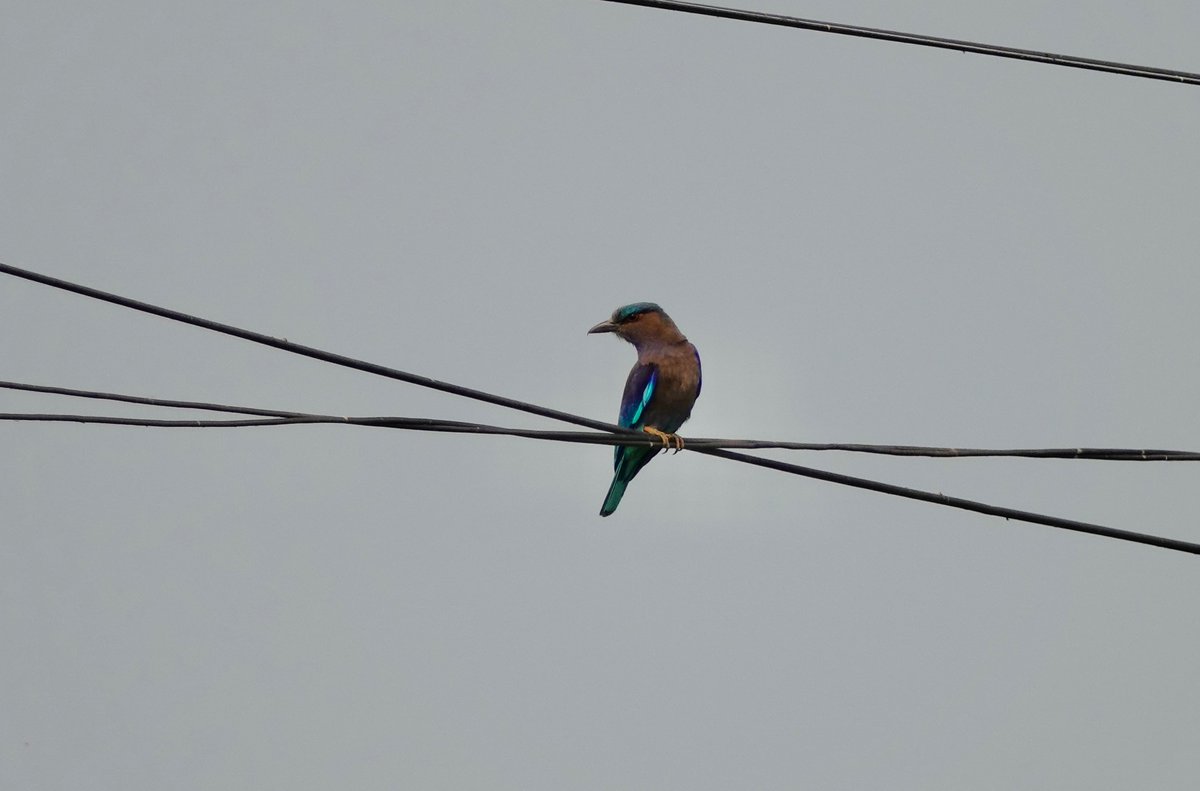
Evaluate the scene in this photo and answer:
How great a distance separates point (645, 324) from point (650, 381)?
0.44m

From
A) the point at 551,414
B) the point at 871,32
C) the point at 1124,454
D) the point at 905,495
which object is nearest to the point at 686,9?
the point at 871,32

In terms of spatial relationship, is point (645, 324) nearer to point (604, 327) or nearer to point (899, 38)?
point (604, 327)

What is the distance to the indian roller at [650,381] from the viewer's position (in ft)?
32.2

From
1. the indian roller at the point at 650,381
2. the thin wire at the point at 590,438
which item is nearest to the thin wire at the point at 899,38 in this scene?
the thin wire at the point at 590,438

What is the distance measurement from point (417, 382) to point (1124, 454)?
2.84 meters

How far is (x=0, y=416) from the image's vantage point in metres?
5.71

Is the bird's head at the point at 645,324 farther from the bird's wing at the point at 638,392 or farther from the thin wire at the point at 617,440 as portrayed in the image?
the thin wire at the point at 617,440

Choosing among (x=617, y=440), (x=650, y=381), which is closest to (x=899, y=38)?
(x=617, y=440)

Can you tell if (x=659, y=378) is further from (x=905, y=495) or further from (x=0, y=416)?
(x=0, y=416)

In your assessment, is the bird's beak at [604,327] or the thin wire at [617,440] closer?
the thin wire at [617,440]

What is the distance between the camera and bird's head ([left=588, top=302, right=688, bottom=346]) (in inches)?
394

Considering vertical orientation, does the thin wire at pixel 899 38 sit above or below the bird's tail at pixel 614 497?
above

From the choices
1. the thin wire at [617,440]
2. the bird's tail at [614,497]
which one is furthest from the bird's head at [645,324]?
the thin wire at [617,440]

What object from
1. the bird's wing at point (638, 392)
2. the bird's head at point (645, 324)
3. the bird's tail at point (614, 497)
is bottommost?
the bird's tail at point (614, 497)
